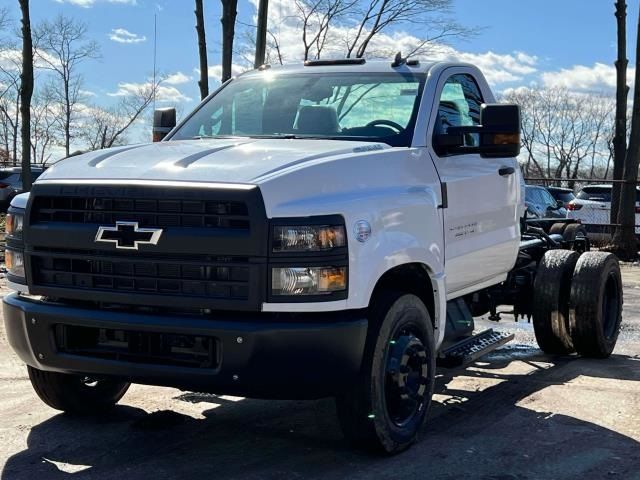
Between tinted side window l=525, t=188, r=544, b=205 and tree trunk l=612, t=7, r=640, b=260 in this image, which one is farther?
tinted side window l=525, t=188, r=544, b=205

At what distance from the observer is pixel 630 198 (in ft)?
60.1

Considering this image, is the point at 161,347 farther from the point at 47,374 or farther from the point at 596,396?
the point at 596,396

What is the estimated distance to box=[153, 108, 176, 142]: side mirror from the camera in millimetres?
5984

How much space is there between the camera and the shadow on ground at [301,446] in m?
4.19

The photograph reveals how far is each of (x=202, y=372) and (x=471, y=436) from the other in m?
1.79

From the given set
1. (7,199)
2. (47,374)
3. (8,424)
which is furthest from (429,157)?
(7,199)

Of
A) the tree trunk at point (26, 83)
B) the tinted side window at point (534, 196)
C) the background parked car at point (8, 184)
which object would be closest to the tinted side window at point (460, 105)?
the tree trunk at point (26, 83)

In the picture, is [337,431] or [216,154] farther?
[337,431]

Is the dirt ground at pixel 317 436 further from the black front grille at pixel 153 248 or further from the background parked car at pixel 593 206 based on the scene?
the background parked car at pixel 593 206

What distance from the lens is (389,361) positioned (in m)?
4.29

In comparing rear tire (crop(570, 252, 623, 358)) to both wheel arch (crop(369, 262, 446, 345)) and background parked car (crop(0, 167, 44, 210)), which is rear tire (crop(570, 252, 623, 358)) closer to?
wheel arch (crop(369, 262, 446, 345))

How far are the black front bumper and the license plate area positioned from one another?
0.04 m

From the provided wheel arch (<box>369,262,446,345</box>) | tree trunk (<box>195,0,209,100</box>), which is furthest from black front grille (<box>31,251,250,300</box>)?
tree trunk (<box>195,0,209,100</box>)

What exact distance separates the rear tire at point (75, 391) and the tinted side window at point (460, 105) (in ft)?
8.45
